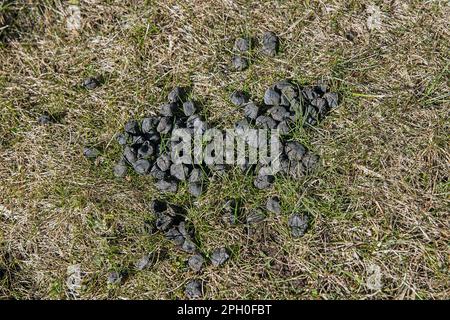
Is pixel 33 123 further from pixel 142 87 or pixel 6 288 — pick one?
pixel 6 288

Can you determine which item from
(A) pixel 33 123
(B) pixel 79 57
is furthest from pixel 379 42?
(A) pixel 33 123

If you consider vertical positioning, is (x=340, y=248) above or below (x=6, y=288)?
above

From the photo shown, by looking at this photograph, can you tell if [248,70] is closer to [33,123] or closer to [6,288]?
[33,123]

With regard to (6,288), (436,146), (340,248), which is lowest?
(6,288)

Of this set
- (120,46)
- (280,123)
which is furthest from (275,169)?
(120,46)

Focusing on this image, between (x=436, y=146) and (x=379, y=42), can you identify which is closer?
(x=436, y=146)

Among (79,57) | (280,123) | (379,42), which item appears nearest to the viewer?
(280,123)

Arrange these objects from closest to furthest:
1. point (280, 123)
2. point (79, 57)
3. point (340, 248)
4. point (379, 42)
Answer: point (340, 248), point (280, 123), point (379, 42), point (79, 57)
